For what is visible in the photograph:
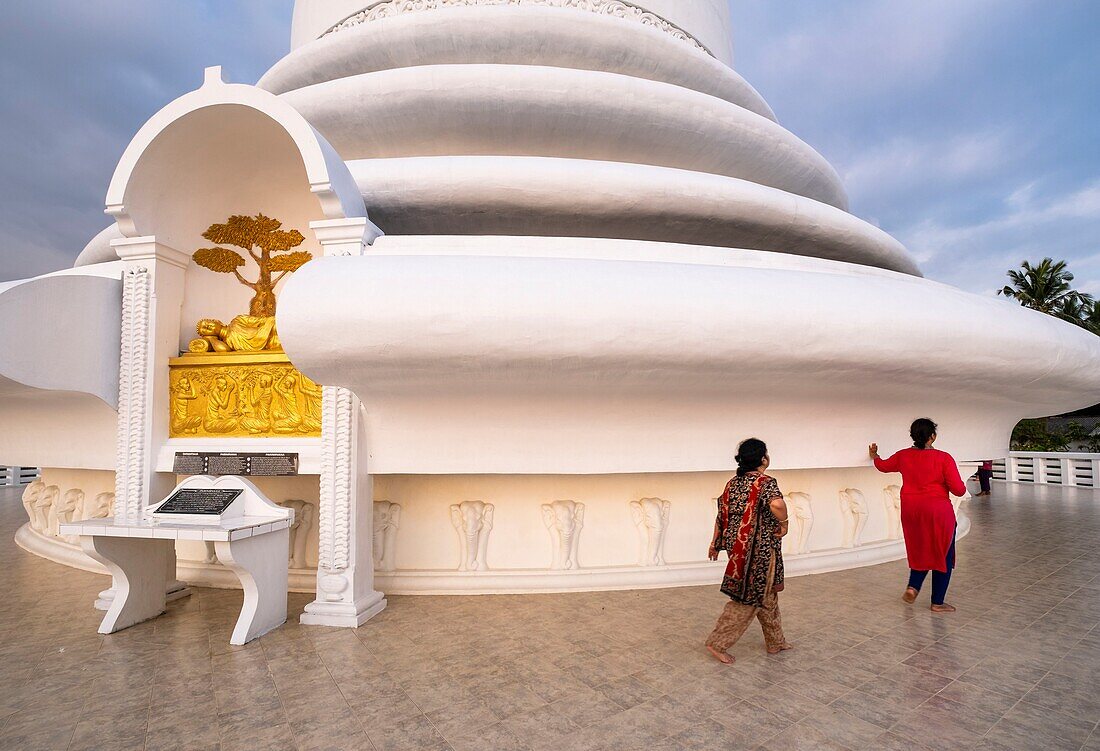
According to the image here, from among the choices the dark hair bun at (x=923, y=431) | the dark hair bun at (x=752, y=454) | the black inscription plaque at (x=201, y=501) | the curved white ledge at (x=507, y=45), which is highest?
the curved white ledge at (x=507, y=45)

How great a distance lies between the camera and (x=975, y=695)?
361 cm

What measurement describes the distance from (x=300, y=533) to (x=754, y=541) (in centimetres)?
444

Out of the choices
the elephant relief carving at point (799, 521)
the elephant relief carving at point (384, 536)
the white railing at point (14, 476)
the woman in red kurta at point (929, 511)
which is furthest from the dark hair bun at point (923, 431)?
the white railing at point (14, 476)

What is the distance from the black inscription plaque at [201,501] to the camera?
4844mm

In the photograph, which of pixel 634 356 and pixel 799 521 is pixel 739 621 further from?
pixel 799 521

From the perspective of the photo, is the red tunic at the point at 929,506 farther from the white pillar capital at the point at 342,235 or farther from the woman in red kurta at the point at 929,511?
the white pillar capital at the point at 342,235

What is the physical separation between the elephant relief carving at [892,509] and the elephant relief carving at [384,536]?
5.73 metres

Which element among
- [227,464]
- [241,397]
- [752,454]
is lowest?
[227,464]

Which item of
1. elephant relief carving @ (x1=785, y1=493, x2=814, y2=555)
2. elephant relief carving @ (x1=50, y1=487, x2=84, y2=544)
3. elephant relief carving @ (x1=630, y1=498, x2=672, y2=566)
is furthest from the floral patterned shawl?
elephant relief carving @ (x1=50, y1=487, x2=84, y2=544)

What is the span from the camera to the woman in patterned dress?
4020 mm

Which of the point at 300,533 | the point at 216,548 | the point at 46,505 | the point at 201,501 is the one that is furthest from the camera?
the point at 46,505

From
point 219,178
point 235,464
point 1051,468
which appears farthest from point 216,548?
point 1051,468

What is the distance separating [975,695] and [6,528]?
12.9m

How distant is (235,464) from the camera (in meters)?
5.67
